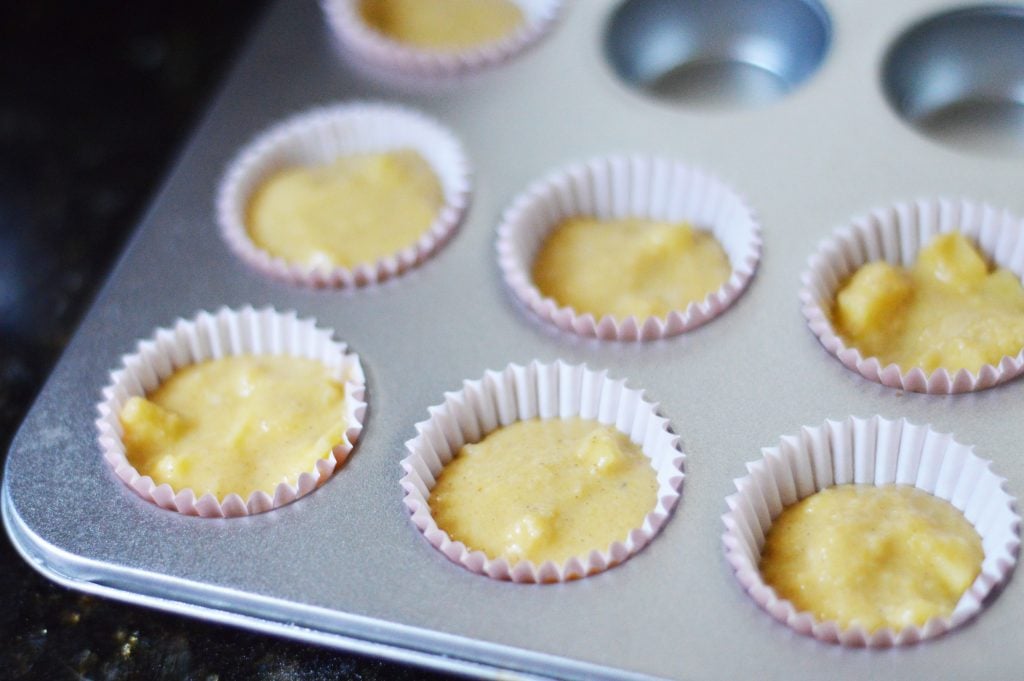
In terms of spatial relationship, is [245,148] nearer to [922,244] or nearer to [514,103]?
[514,103]

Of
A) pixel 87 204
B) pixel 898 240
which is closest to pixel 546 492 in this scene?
pixel 898 240

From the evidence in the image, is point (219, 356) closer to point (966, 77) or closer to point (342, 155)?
point (342, 155)

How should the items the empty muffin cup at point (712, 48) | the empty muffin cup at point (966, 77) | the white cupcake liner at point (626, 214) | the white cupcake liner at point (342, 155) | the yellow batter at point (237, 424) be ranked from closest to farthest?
the yellow batter at point (237, 424) < the white cupcake liner at point (626, 214) < the white cupcake liner at point (342, 155) < the empty muffin cup at point (966, 77) < the empty muffin cup at point (712, 48)

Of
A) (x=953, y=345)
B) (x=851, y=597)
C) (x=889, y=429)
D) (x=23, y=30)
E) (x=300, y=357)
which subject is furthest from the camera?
(x=23, y=30)

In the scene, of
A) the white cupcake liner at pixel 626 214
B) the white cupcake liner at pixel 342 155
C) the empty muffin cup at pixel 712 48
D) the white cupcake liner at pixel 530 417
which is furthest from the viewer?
the empty muffin cup at pixel 712 48

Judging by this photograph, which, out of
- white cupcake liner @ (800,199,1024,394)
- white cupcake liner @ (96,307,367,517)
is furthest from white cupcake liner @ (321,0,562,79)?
white cupcake liner @ (800,199,1024,394)

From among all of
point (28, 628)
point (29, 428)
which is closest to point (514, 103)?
point (29, 428)

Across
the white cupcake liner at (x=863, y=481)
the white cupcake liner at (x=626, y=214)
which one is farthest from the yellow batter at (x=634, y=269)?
the white cupcake liner at (x=863, y=481)

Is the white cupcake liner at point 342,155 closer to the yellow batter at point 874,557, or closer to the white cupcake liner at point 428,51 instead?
the white cupcake liner at point 428,51
